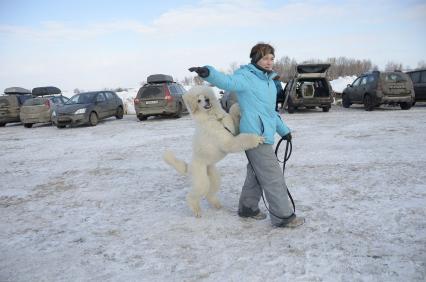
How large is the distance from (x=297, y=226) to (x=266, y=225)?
1.14 feet

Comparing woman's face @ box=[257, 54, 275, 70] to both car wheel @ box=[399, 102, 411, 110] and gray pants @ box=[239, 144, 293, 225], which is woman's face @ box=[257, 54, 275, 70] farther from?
car wheel @ box=[399, 102, 411, 110]

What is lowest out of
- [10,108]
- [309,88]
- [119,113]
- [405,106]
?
[119,113]

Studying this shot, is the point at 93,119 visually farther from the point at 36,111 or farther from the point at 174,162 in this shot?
the point at 174,162

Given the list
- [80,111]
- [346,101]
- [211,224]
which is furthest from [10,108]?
[211,224]

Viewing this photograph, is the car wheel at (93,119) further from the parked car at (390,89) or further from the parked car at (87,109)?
the parked car at (390,89)

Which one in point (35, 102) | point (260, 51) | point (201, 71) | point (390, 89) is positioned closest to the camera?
point (201, 71)

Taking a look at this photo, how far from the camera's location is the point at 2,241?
4.03 m

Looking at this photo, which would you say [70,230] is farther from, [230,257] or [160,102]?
[160,102]

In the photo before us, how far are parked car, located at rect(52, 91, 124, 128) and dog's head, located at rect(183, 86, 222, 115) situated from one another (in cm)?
1201

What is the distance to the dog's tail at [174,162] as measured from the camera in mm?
4359

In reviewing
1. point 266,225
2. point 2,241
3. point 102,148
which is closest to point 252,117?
point 266,225

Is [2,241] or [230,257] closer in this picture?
[230,257]

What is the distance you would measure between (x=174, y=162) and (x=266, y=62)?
5.29ft

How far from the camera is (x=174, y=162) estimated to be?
14.3 ft
